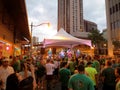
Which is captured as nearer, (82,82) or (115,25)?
(82,82)

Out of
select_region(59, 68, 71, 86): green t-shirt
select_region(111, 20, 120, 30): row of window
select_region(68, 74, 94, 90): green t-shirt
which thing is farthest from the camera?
select_region(111, 20, 120, 30): row of window

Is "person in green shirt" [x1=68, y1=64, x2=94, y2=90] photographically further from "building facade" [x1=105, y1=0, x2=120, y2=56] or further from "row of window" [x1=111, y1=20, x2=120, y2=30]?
"row of window" [x1=111, y1=20, x2=120, y2=30]

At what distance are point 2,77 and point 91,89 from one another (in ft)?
10.6

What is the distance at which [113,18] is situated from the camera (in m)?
52.5

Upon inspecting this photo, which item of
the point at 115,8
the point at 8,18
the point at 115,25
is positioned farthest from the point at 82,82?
the point at 115,8

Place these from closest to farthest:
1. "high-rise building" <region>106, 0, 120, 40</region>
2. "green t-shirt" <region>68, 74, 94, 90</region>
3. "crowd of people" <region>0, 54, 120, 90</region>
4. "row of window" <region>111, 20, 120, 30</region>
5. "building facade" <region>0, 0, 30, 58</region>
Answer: "crowd of people" <region>0, 54, 120, 90</region> < "green t-shirt" <region>68, 74, 94, 90</region> < "building facade" <region>0, 0, 30, 58</region> < "row of window" <region>111, 20, 120, 30</region> < "high-rise building" <region>106, 0, 120, 40</region>

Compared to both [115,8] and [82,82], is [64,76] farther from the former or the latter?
[115,8]

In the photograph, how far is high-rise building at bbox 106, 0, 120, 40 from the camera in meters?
50.5

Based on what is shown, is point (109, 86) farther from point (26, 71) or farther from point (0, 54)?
point (0, 54)

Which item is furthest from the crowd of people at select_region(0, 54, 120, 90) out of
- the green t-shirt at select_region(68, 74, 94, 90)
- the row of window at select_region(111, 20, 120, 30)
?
the row of window at select_region(111, 20, 120, 30)

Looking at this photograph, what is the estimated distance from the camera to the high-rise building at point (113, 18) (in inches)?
1989

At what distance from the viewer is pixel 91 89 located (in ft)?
16.9

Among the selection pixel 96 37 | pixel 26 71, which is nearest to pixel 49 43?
pixel 26 71

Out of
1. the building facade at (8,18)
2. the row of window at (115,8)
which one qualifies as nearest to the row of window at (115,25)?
the row of window at (115,8)
